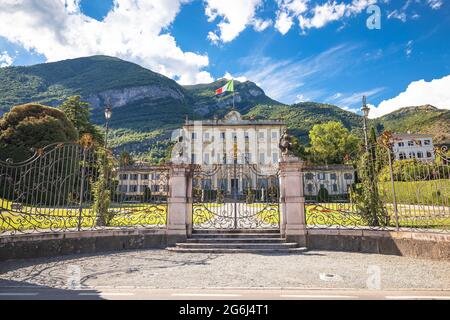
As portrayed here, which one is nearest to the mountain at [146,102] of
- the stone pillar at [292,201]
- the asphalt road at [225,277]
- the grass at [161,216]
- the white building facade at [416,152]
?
the grass at [161,216]

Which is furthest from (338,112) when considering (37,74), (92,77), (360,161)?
(37,74)

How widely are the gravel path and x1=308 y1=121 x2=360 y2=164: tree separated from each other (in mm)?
48442

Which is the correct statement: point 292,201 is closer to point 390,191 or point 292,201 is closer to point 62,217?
point 390,191

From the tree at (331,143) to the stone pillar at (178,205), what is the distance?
47920 millimetres

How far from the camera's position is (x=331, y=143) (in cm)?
5406

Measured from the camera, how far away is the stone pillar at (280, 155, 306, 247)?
872cm

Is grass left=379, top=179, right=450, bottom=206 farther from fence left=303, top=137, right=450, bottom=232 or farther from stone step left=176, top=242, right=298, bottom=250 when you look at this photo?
stone step left=176, top=242, right=298, bottom=250

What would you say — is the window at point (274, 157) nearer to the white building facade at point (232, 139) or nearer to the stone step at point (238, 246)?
the white building facade at point (232, 139)

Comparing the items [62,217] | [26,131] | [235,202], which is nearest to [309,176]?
[235,202]

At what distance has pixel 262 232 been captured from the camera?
919cm

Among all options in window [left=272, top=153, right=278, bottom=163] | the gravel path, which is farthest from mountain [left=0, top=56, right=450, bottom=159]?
the gravel path

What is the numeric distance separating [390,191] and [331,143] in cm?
4730

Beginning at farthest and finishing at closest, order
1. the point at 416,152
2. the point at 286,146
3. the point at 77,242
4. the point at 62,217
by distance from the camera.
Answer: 1. the point at 416,152
2. the point at 286,146
3. the point at 62,217
4. the point at 77,242

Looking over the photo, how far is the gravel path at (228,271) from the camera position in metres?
5.11
